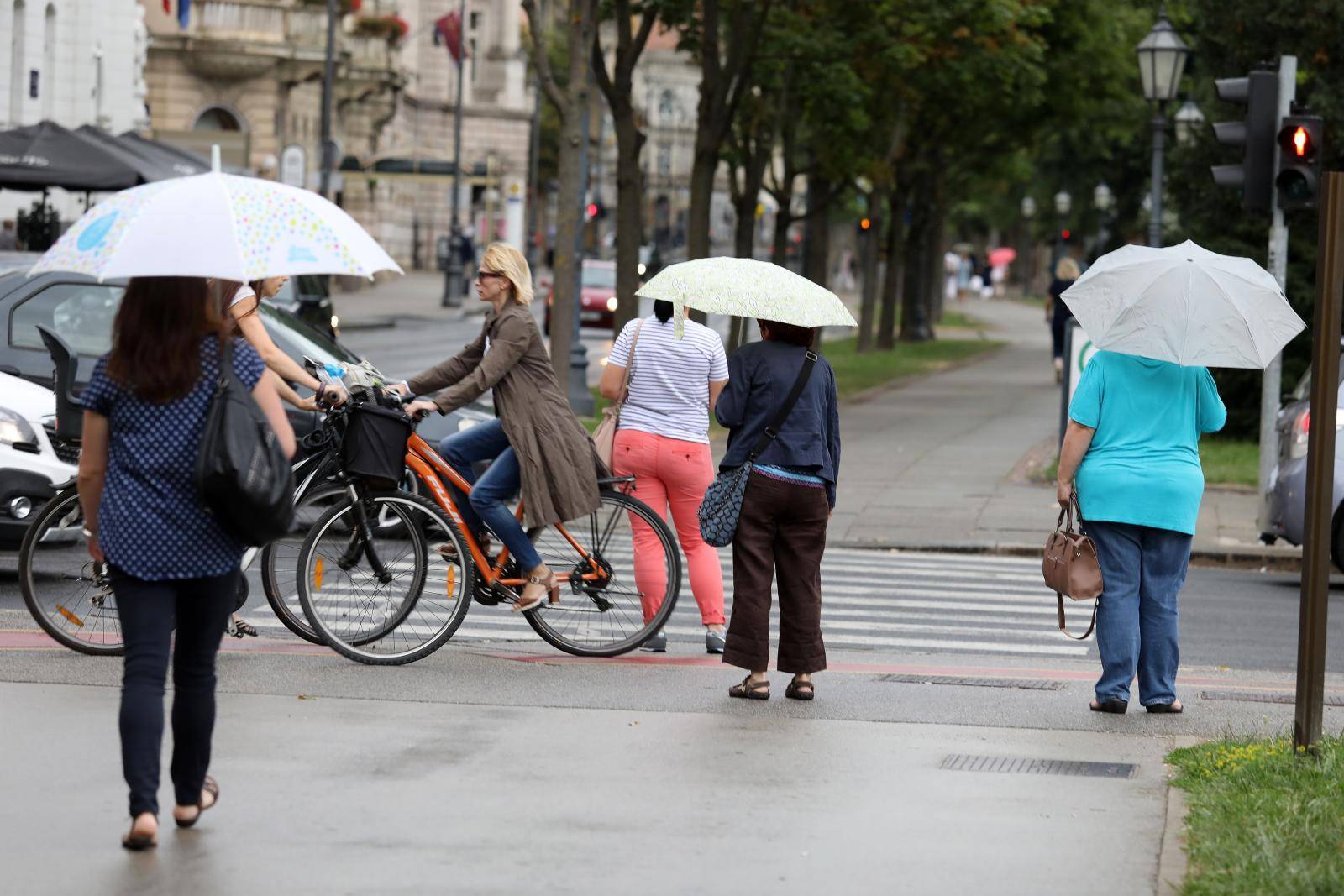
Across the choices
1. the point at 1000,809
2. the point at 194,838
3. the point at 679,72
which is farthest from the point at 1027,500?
the point at 679,72

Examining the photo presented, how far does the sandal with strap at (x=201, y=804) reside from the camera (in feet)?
18.8

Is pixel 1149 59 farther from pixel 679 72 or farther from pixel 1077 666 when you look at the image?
pixel 679 72

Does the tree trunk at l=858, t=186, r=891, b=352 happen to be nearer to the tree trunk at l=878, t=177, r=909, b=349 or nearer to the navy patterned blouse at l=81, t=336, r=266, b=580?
the tree trunk at l=878, t=177, r=909, b=349

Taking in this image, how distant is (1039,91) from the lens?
1578 inches

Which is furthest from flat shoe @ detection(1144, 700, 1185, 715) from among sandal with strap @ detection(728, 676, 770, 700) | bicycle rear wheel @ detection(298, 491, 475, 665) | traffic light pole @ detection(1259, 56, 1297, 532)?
traffic light pole @ detection(1259, 56, 1297, 532)

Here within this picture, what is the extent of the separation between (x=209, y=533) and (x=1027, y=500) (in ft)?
42.2

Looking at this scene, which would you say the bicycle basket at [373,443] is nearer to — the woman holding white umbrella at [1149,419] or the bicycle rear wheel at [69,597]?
the bicycle rear wheel at [69,597]

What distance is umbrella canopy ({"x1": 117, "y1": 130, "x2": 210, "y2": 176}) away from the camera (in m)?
27.2

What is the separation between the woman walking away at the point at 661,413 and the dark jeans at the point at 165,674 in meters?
3.46

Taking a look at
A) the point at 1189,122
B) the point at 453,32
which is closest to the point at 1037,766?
the point at 1189,122

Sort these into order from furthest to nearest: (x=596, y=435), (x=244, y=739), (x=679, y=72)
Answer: (x=679, y=72), (x=596, y=435), (x=244, y=739)

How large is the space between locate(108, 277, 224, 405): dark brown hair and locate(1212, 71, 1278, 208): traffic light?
956 centimetres

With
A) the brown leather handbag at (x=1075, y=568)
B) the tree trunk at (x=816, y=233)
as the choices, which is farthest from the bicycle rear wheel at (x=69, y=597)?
the tree trunk at (x=816, y=233)

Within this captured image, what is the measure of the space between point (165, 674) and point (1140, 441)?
13.0ft
